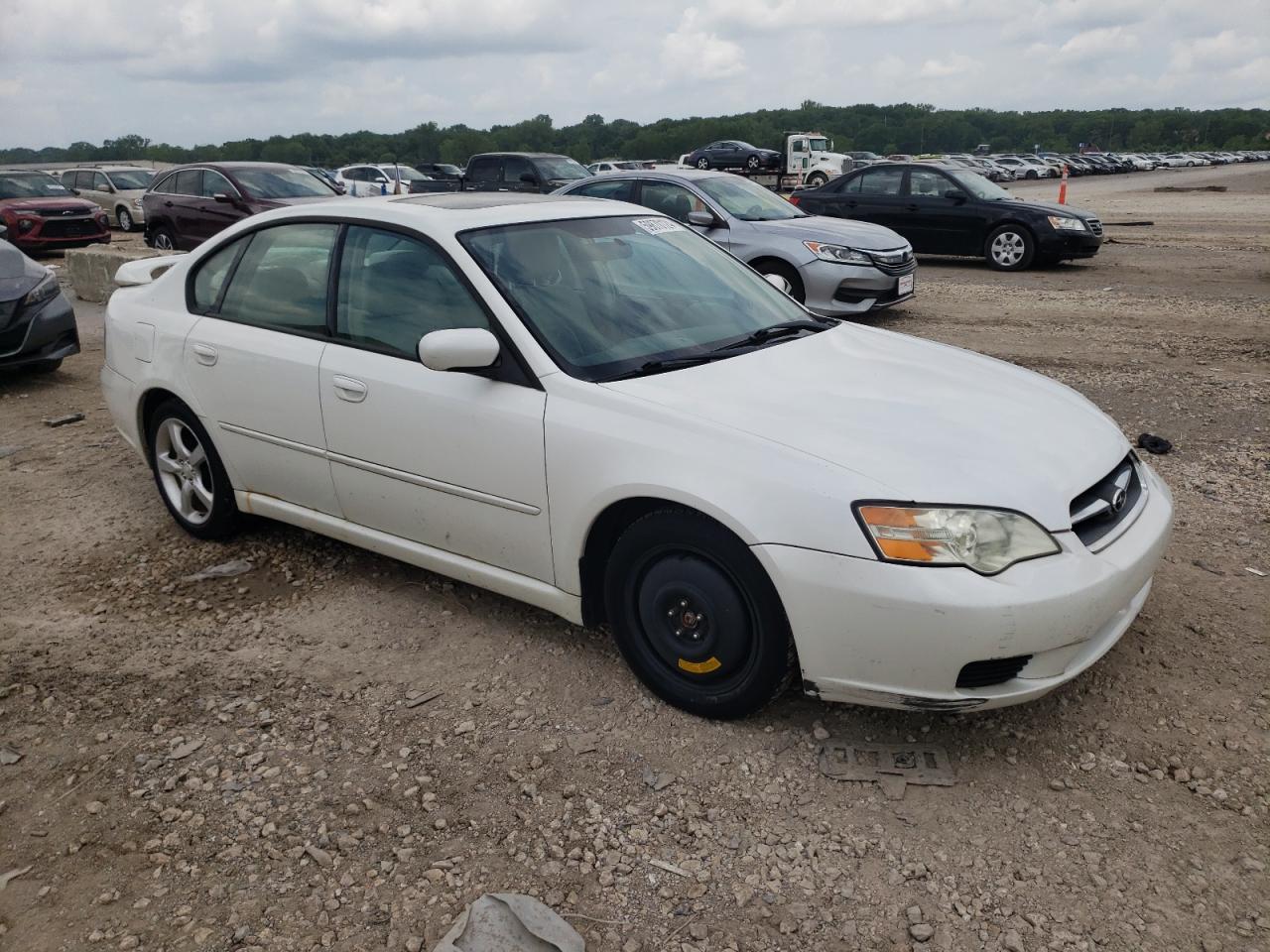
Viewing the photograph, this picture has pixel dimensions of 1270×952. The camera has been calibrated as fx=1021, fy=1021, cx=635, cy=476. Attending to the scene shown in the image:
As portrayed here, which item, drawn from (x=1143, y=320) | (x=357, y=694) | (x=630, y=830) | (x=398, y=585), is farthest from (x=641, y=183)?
(x=630, y=830)

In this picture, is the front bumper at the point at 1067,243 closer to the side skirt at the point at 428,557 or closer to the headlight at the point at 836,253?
the headlight at the point at 836,253

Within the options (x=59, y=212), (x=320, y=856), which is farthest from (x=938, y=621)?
(x=59, y=212)

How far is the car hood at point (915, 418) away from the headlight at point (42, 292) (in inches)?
262

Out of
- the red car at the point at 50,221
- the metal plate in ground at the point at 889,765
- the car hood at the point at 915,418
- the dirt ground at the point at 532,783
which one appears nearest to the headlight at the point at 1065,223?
the dirt ground at the point at 532,783

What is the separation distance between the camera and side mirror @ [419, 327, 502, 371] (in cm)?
329

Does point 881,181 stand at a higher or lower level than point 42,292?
higher

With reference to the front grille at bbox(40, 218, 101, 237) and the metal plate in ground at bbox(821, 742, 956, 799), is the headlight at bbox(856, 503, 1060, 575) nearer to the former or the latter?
the metal plate in ground at bbox(821, 742, 956, 799)

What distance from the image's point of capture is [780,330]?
3.97m

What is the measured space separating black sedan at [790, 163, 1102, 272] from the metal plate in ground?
12364mm

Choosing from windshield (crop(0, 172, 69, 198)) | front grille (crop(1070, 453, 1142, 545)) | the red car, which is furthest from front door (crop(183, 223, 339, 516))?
windshield (crop(0, 172, 69, 198))

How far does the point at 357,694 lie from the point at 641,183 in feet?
27.2

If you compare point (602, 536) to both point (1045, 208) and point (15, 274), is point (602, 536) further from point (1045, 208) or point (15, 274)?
point (1045, 208)

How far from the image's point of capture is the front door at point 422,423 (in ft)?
11.2

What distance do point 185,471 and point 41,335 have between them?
4216 mm
